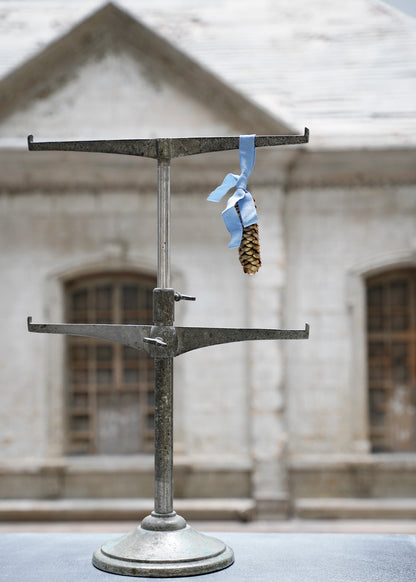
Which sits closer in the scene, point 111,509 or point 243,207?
point 243,207

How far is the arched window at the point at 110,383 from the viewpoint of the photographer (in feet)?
32.2

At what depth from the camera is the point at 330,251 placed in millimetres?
9648

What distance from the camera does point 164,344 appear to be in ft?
7.69

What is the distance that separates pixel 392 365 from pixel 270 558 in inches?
301

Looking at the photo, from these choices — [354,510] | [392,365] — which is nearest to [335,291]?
[392,365]

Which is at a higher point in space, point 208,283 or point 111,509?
point 208,283

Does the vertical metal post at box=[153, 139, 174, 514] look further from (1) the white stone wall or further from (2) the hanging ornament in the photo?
(1) the white stone wall

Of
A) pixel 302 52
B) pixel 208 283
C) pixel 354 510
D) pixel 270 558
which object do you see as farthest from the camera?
pixel 302 52

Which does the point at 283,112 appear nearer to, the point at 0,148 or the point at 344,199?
the point at 344,199

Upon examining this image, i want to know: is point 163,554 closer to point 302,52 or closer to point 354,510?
point 354,510

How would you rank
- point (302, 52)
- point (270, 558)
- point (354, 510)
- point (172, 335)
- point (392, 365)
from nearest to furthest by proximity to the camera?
point (172, 335)
point (270, 558)
point (354, 510)
point (392, 365)
point (302, 52)

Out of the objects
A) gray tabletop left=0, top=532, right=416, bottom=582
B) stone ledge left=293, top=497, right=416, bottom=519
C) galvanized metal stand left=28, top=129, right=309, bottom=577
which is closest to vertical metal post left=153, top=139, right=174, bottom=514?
galvanized metal stand left=28, top=129, right=309, bottom=577

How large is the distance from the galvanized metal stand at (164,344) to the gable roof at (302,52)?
6.79 meters

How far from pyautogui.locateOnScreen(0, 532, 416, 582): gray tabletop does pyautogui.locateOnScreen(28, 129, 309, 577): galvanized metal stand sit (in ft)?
0.26
